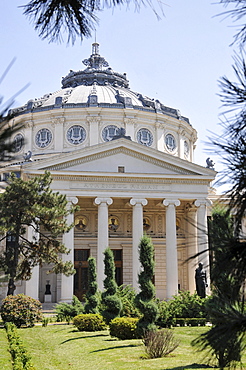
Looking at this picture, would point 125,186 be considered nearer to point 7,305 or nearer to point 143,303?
point 7,305

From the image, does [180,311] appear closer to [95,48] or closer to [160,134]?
[160,134]

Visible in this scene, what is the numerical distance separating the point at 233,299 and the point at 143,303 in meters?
15.5

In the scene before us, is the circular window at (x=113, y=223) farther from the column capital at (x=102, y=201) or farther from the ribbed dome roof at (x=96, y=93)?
the ribbed dome roof at (x=96, y=93)

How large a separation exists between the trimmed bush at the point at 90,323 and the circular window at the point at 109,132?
31.0 meters

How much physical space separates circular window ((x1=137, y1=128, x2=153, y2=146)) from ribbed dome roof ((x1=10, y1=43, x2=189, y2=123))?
2543mm

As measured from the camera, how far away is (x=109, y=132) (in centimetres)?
5500

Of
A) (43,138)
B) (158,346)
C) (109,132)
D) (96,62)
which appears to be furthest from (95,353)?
(96,62)

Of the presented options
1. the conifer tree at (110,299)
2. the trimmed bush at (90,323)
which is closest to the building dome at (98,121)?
the conifer tree at (110,299)

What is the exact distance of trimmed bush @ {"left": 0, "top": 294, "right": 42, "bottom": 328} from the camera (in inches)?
1105

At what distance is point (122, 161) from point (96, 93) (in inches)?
699

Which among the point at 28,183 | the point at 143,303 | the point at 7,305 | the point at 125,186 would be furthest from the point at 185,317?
the point at 125,186

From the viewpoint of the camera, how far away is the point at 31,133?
55.9 m

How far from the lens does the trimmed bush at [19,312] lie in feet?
92.1

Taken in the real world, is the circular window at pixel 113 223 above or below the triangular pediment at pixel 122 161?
below
